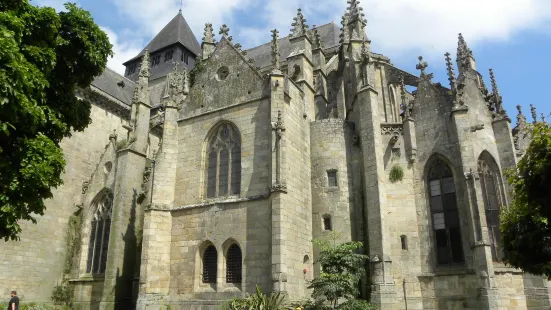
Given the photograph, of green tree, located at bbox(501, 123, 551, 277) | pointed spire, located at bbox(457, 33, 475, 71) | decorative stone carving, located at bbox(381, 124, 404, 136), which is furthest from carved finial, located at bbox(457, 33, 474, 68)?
green tree, located at bbox(501, 123, 551, 277)

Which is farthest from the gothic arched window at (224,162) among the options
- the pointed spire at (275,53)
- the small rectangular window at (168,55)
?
the small rectangular window at (168,55)

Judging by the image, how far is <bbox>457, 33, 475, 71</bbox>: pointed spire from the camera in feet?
60.7

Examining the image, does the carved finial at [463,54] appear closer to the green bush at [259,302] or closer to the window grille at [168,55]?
the green bush at [259,302]

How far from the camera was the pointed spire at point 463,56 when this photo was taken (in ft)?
60.7

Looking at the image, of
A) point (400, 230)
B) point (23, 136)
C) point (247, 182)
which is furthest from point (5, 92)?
point (400, 230)

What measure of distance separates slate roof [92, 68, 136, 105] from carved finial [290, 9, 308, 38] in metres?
12.8

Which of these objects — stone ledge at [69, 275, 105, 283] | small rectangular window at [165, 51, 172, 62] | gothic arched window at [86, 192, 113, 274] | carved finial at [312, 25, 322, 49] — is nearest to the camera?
stone ledge at [69, 275, 105, 283]

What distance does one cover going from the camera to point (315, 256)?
51.3 ft

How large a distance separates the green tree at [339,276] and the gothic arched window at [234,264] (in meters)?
2.96

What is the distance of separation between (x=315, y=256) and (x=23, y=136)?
10.5m

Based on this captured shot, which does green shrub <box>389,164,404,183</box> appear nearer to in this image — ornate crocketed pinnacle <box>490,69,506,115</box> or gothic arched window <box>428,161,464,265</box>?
gothic arched window <box>428,161,464,265</box>

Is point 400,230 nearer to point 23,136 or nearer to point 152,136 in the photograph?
point 23,136

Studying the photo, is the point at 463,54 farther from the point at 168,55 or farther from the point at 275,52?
the point at 168,55

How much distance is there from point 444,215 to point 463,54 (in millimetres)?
8044
